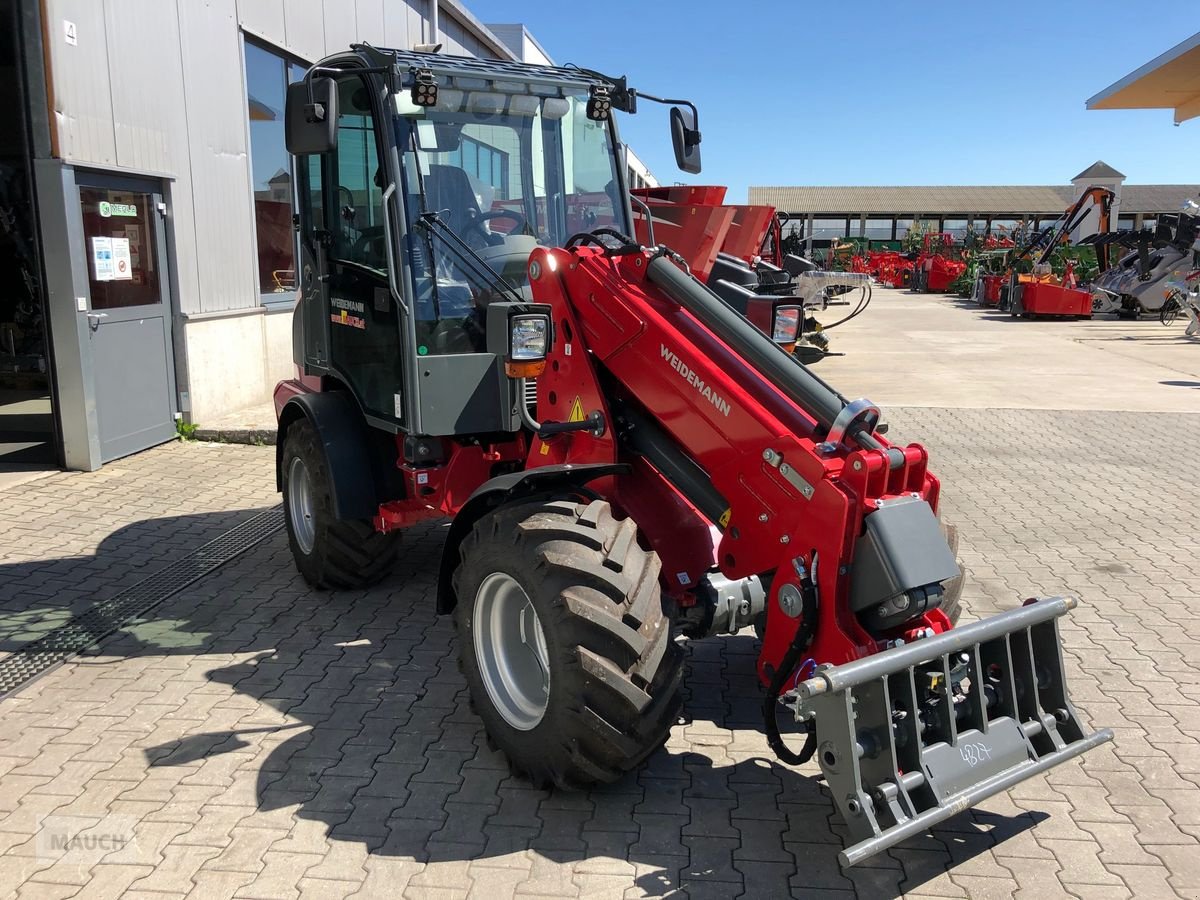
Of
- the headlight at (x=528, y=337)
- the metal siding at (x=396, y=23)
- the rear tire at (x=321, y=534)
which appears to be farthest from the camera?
the metal siding at (x=396, y=23)

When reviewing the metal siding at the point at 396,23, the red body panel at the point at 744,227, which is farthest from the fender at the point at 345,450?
the metal siding at the point at 396,23

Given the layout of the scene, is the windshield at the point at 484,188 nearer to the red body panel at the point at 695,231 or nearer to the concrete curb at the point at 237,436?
the concrete curb at the point at 237,436

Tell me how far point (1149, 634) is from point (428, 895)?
4.01 meters

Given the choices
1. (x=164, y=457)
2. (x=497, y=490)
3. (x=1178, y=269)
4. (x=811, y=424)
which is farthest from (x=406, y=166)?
(x=1178, y=269)

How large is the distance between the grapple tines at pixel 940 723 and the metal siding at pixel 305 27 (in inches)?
425

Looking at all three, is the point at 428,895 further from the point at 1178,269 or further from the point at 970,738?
the point at 1178,269

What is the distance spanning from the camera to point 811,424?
11.1 ft

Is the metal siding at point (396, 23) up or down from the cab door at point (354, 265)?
up

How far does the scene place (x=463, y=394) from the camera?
4621 mm

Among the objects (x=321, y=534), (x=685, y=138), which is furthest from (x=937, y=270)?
(x=321, y=534)

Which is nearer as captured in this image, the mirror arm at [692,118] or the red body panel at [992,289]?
the mirror arm at [692,118]

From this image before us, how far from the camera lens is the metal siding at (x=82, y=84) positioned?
7.53 m

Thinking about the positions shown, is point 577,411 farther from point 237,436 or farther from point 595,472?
point 237,436

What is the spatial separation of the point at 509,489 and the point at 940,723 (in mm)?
1657
